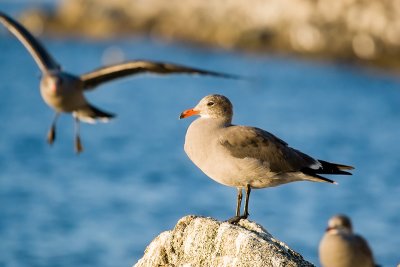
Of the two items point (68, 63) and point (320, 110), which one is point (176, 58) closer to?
point (68, 63)

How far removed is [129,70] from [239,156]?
6.60 m

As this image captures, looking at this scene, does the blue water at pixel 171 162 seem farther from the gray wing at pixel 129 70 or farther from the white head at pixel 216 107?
the white head at pixel 216 107

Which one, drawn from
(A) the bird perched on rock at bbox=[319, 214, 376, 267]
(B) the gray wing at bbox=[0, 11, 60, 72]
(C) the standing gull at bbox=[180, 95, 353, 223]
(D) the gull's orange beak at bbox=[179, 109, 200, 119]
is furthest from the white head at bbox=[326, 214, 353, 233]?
(B) the gray wing at bbox=[0, 11, 60, 72]

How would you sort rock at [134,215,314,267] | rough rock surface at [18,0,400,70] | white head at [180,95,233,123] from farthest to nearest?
rough rock surface at [18,0,400,70]
white head at [180,95,233,123]
rock at [134,215,314,267]

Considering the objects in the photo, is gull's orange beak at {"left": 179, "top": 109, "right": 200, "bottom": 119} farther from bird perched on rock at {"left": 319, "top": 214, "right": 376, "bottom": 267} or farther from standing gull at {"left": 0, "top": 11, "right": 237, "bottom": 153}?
standing gull at {"left": 0, "top": 11, "right": 237, "bottom": 153}

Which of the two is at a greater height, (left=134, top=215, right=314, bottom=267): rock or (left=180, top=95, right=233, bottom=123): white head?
(left=180, top=95, right=233, bottom=123): white head

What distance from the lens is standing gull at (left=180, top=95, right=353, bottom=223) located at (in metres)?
6.95

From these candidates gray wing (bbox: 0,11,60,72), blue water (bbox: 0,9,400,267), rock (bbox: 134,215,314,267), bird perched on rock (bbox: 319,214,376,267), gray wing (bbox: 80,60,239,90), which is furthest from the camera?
blue water (bbox: 0,9,400,267)

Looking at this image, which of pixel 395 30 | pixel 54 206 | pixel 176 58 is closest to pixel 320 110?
pixel 395 30

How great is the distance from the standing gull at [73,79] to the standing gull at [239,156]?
4.97 metres

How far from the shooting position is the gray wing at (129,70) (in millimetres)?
12406

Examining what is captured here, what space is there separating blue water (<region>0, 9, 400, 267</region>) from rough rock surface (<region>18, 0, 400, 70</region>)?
141cm

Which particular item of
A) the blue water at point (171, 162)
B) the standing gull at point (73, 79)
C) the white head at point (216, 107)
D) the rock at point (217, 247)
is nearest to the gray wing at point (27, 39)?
the standing gull at point (73, 79)

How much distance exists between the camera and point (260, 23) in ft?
221
